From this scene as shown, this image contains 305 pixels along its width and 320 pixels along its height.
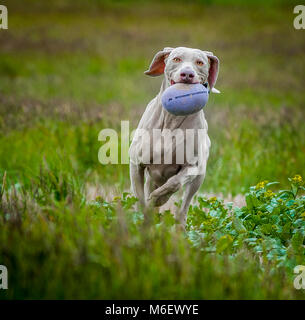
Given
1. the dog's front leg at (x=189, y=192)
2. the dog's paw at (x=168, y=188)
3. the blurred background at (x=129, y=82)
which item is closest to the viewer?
the dog's paw at (x=168, y=188)

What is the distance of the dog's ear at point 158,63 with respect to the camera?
5.17 meters

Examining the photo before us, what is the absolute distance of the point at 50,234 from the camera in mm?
3723

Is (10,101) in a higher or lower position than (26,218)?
higher

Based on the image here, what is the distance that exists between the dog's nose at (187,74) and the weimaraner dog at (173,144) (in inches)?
2.4

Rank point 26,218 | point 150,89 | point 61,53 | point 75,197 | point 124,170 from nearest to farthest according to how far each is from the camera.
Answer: point 26,218 < point 75,197 < point 124,170 < point 150,89 < point 61,53

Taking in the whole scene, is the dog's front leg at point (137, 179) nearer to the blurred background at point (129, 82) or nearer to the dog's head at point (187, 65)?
the blurred background at point (129, 82)

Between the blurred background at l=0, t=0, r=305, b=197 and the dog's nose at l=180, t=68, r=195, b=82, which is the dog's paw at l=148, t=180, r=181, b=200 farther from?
the dog's nose at l=180, t=68, r=195, b=82

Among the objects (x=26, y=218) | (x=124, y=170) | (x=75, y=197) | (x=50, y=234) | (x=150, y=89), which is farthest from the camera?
(x=150, y=89)

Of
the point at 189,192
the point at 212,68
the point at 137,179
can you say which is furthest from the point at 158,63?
the point at 189,192

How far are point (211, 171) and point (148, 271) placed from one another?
183 inches

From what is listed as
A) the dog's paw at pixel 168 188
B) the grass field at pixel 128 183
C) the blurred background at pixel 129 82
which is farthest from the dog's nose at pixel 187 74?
the blurred background at pixel 129 82
